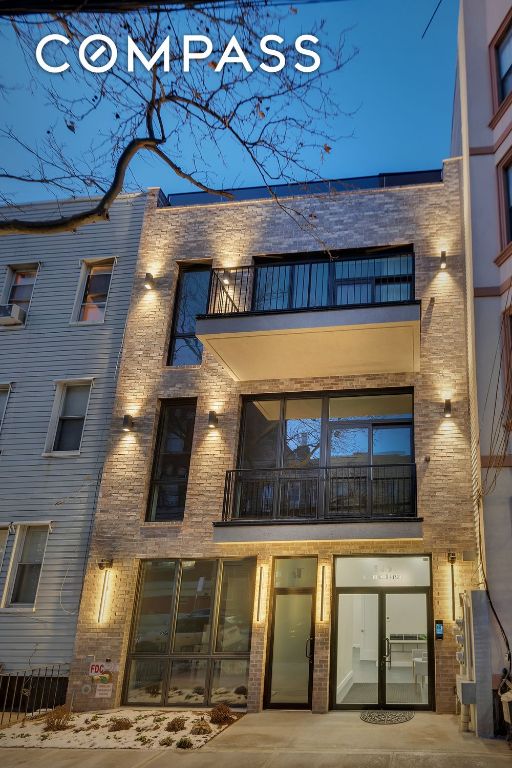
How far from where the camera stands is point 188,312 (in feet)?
45.4

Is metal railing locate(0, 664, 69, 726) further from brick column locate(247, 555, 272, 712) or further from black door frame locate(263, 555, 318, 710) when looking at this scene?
black door frame locate(263, 555, 318, 710)

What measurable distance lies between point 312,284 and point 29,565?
25.8ft

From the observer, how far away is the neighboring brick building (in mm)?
10672

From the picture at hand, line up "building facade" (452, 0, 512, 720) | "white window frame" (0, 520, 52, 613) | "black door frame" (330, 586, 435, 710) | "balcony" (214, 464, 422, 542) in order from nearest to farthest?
"building facade" (452, 0, 512, 720) → "black door frame" (330, 586, 435, 710) → "balcony" (214, 464, 422, 542) → "white window frame" (0, 520, 52, 613)

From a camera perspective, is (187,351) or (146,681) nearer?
(146,681)

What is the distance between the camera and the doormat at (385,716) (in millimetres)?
9461

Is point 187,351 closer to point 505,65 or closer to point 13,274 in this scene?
point 13,274

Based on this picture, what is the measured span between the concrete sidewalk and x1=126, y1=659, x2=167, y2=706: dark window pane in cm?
224

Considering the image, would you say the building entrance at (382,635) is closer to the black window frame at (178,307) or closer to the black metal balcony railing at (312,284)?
the black metal balcony railing at (312,284)

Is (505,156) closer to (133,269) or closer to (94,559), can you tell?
(133,269)

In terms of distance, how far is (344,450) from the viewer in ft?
38.9

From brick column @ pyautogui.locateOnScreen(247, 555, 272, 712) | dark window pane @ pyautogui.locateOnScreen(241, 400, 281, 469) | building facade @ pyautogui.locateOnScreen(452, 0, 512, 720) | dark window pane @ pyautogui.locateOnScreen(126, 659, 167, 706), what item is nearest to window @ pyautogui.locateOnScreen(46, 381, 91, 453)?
dark window pane @ pyautogui.locateOnScreen(241, 400, 281, 469)

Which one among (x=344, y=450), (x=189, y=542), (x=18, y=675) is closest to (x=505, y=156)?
(x=344, y=450)

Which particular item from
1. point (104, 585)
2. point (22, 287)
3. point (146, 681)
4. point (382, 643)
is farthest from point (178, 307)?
point (382, 643)
